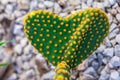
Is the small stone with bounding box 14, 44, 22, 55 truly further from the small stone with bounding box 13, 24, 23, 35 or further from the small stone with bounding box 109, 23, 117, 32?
the small stone with bounding box 109, 23, 117, 32

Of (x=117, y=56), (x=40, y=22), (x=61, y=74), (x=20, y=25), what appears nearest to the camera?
(x=61, y=74)

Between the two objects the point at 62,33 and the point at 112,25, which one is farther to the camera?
the point at 112,25

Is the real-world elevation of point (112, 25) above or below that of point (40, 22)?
below

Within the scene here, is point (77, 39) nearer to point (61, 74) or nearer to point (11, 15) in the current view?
point (61, 74)

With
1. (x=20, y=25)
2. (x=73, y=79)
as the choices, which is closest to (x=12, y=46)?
(x=20, y=25)

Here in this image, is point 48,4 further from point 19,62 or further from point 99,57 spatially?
point 99,57

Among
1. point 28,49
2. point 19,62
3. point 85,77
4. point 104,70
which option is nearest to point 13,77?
point 19,62

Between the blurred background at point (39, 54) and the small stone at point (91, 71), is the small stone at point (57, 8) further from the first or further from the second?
the small stone at point (91, 71)
